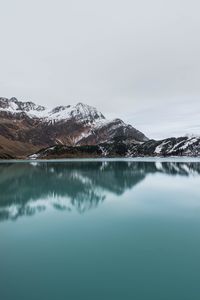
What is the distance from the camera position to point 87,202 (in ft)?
145

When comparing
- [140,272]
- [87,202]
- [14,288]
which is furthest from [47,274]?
[87,202]

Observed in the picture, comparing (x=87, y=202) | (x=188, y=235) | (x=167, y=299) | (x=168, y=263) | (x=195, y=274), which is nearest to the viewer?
(x=167, y=299)

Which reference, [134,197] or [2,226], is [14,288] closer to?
[2,226]

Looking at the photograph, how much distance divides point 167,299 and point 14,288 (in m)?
8.11

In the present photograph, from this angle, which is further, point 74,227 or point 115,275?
point 74,227

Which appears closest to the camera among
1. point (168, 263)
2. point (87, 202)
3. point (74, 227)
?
point (168, 263)

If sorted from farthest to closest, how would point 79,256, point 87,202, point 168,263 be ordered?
1. point 87,202
2. point 79,256
3. point 168,263

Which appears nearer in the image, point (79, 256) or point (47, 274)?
point (47, 274)

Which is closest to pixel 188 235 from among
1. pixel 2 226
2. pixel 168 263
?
pixel 168 263

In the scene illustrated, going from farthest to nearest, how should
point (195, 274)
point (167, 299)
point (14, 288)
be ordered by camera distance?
point (195, 274)
point (14, 288)
point (167, 299)

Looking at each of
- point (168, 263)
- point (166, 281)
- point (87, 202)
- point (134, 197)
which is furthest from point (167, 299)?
point (134, 197)

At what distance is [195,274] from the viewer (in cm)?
1648

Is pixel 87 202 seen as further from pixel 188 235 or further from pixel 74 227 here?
pixel 188 235

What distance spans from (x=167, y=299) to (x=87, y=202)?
31016 millimetres
